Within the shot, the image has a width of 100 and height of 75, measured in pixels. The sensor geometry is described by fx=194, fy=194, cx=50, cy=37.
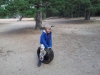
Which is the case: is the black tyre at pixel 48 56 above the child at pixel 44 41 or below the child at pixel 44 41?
below

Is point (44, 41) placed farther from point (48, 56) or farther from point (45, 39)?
point (48, 56)

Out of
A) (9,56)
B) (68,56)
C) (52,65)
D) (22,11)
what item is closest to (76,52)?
(68,56)

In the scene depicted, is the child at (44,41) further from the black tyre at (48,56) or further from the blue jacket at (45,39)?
the black tyre at (48,56)

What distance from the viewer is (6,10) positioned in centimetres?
998

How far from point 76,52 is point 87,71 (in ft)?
6.08

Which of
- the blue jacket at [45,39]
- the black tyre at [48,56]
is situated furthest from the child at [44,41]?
the black tyre at [48,56]

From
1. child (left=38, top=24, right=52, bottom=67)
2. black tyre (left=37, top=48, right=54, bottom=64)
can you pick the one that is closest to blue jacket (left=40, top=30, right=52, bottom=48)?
child (left=38, top=24, right=52, bottom=67)

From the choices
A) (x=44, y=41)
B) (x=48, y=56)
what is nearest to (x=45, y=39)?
(x=44, y=41)

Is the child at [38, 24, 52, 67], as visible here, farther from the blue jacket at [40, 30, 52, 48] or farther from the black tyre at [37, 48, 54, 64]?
the black tyre at [37, 48, 54, 64]

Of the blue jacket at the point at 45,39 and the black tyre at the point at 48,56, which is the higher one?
the blue jacket at the point at 45,39

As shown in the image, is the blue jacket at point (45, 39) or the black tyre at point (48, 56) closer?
the blue jacket at point (45, 39)

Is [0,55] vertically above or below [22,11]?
A: below

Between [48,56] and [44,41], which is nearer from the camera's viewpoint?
[44,41]

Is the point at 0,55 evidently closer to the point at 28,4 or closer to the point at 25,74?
the point at 25,74
